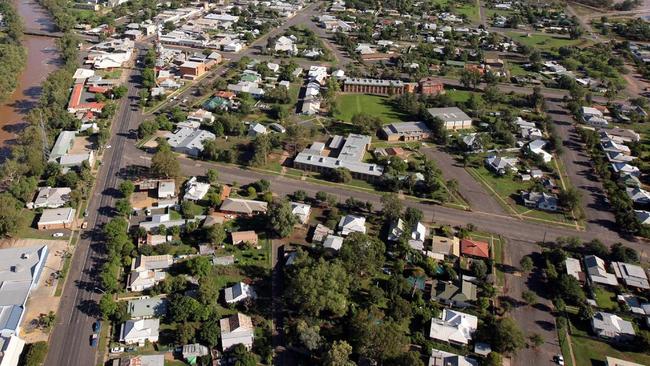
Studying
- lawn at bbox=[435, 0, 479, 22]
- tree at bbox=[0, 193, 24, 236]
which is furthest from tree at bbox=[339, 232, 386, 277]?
lawn at bbox=[435, 0, 479, 22]

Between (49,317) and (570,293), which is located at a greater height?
(570,293)

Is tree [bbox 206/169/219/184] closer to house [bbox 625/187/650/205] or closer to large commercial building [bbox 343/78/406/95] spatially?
large commercial building [bbox 343/78/406/95]

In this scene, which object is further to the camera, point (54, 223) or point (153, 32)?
point (153, 32)

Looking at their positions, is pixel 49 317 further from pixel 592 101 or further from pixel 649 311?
pixel 592 101

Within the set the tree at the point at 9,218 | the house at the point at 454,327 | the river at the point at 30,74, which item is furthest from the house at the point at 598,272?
the river at the point at 30,74

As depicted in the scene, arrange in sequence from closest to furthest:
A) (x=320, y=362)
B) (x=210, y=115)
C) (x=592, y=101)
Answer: (x=320, y=362)
(x=210, y=115)
(x=592, y=101)

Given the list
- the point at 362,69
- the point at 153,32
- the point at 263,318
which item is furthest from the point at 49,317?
the point at 153,32

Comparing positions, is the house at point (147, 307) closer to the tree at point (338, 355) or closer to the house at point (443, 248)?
the tree at point (338, 355)
